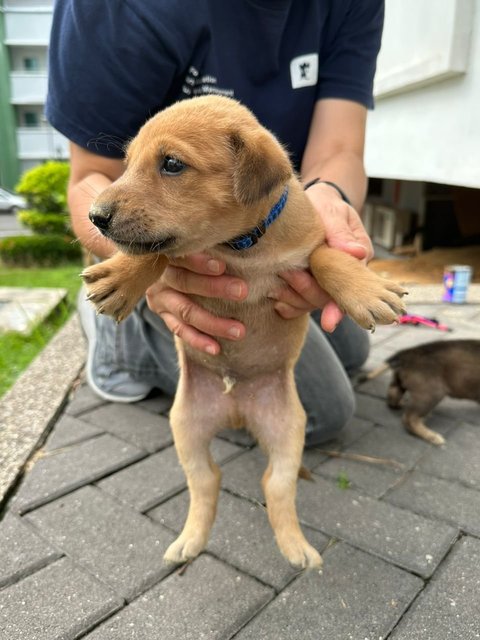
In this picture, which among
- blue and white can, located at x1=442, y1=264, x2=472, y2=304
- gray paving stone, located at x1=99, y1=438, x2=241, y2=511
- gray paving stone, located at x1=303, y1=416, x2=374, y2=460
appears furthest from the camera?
blue and white can, located at x1=442, y1=264, x2=472, y2=304

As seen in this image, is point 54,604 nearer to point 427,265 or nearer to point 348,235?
point 348,235

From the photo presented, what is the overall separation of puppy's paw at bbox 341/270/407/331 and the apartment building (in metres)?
29.9

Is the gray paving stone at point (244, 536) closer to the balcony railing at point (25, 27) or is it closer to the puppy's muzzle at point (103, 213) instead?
the puppy's muzzle at point (103, 213)

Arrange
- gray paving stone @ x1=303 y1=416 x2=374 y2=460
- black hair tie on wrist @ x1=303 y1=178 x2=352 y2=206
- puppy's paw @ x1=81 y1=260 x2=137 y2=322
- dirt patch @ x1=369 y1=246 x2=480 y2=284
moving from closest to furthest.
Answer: puppy's paw @ x1=81 y1=260 x2=137 y2=322
black hair tie on wrist @ x1=303 y1=178 x2=352 y2=206
gray paving stone @ x1=303 y1=416 x2=374 y2=460
dirt patch @ x1=369 y1=246 x2=480 y2=284

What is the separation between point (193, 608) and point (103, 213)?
46.0 inches

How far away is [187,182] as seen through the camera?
5.13ft

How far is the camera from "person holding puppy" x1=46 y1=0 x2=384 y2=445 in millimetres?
2023

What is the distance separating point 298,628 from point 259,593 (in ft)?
0.58

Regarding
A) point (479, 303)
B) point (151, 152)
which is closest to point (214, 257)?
point (151, 152)

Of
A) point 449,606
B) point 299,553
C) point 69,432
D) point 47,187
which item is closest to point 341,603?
point 299,553

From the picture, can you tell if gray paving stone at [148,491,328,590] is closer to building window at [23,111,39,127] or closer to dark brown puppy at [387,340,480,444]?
dark brown puppy at [387,340,480,444]

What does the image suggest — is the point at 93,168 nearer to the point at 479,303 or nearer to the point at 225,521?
the point at 225,521

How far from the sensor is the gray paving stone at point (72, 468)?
7.58ft

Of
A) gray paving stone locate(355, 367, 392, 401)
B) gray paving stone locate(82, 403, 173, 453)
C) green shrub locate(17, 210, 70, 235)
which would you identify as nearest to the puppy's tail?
gray paving stone locate(355, 367, 392, 401)
